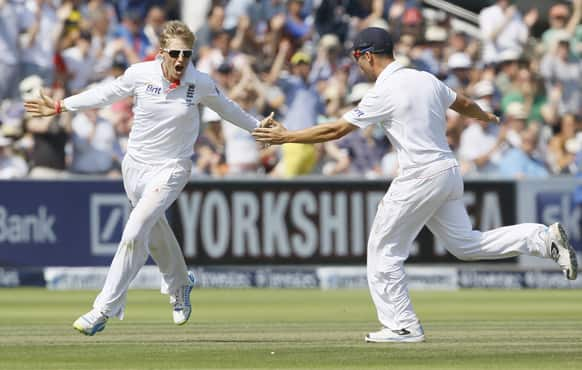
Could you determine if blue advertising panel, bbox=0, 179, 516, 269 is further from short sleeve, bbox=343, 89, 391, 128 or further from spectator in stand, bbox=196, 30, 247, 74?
short sleeve, bbox=343, 89, 391, 128

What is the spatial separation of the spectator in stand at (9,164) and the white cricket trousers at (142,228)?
6.85m

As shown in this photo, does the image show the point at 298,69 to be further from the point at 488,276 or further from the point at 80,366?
the point at 80,366

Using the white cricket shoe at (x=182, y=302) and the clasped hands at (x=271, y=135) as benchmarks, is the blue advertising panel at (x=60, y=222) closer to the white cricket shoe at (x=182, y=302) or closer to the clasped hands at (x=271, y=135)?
the white cricket shoe at (x=182, y=302)

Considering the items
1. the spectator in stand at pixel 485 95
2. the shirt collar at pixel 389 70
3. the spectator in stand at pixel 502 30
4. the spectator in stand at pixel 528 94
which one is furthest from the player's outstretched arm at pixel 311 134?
the spectator in stand at pixel 502 30

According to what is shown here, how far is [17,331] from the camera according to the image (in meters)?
11.0

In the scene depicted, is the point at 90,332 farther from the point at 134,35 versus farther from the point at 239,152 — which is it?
the point at 134,35

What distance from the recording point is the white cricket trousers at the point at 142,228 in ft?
32.7

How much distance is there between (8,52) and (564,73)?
7.29 meters

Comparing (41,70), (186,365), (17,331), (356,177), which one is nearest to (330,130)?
(186,365)

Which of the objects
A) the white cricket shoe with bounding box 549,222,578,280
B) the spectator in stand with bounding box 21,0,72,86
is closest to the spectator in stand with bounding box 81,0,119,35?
the spectator in stand with bounding box 21,0,72,86

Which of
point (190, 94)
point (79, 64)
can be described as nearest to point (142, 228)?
point (190, 94)

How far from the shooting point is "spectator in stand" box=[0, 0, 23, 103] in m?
18.2

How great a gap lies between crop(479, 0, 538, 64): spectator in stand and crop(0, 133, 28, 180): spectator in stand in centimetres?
651

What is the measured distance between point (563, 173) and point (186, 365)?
35.9 feet
